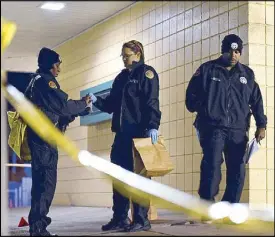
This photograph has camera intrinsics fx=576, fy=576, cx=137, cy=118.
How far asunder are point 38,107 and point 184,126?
10.4 feet

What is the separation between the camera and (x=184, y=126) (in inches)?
299

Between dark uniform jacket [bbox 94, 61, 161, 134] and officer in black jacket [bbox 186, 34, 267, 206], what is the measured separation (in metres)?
0.52

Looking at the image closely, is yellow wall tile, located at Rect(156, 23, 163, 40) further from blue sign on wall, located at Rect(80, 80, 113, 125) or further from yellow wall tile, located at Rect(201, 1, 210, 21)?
blue sign on wall, located at Rect(80, 80, 113, 125)

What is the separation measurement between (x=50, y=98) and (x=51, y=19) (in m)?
5.27

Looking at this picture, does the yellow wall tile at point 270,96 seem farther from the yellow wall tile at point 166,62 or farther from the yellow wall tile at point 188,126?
the yellow wall tile at point 166,62

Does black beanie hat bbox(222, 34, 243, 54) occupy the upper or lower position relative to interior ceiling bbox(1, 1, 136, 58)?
lower

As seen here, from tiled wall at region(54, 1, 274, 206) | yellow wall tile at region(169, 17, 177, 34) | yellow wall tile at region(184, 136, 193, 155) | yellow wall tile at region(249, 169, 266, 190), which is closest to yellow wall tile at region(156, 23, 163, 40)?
tiled wall at region(54, 1, 274, 206)

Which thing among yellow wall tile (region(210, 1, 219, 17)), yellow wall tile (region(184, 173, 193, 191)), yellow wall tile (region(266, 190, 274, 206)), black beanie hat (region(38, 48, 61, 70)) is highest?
yellow wall tile (region(210, 1, 219, 17))

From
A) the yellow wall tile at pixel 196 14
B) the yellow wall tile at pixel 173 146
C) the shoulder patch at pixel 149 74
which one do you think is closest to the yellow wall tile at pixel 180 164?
the yellow wall tile at pixel 173 146

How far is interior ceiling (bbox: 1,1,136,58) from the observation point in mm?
8898

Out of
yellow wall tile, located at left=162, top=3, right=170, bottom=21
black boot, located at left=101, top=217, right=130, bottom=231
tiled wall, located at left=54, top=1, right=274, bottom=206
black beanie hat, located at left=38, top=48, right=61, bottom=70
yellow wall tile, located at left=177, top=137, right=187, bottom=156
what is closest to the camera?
black beanie hat, located at left=38, top=48, right=61, bottom=70

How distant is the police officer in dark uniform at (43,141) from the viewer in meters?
4.72

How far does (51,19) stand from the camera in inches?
382

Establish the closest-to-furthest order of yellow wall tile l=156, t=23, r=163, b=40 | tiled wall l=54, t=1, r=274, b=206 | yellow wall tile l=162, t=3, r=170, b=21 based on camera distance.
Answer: tiled wall l=54, t=1, r=274, b=206 < yellow wall tile l=162, t=3, r=170, b=21 < yellow wall tile l=156, t=23, r=163, b=40
